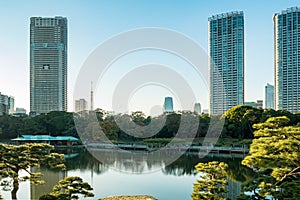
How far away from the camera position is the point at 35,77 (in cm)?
4803

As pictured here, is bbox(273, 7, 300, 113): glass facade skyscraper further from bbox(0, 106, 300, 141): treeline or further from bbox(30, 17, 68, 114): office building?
bbox(30, 17, 68, 114): office building

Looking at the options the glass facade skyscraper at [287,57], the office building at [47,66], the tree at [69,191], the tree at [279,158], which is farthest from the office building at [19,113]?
the tree at [279,158]

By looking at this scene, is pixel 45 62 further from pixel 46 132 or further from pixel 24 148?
pixel 24 148

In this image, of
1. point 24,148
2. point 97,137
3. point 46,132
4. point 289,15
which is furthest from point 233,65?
point 24,148

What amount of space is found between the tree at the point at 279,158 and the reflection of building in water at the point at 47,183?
20.4 feet

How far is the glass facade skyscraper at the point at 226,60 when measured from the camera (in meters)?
31.9

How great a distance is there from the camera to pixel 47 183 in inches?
425

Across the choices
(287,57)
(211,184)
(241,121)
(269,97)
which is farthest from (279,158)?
(269,97)

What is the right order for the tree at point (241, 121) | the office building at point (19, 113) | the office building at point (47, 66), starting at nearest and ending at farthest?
the tree at point (241, 121)
the office building at point (19, 113)
the office building at point (47, 66)

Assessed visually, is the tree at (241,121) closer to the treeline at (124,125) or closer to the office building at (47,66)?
the treeline at (124,125)

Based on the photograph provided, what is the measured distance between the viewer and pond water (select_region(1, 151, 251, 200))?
10.0m

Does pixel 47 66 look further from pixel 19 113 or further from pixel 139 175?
pixel 139 175

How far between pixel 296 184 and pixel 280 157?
0.60 m

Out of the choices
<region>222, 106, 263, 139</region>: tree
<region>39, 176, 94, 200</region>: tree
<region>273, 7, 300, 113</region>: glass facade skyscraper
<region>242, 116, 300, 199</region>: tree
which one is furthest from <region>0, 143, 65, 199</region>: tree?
<region>273, 7, 300, 113</region>: glass facade skyscraper
